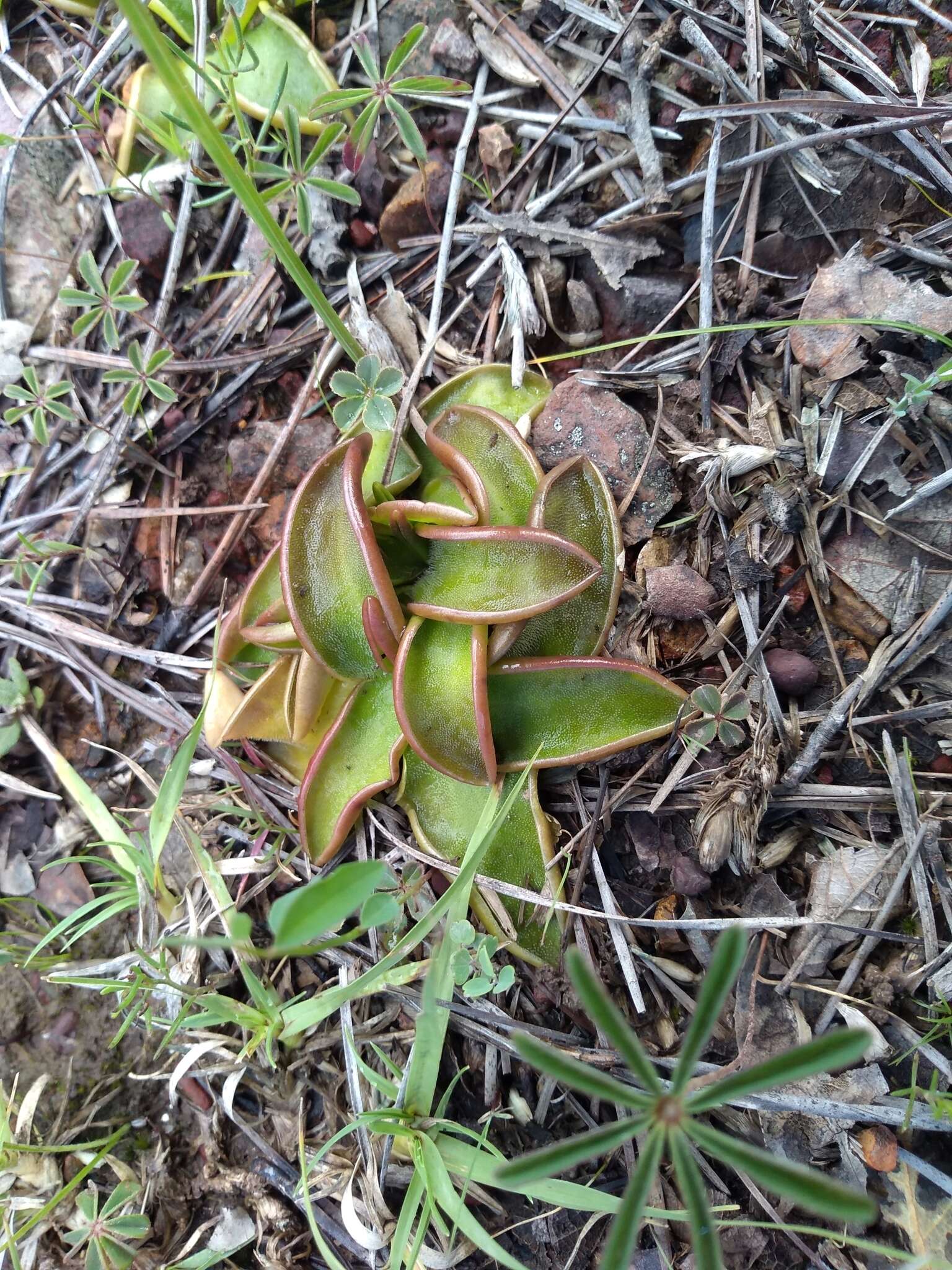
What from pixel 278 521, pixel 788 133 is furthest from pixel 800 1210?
pixel 788 133

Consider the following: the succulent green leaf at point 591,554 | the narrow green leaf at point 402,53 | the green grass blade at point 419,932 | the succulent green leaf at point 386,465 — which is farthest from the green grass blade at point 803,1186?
the narrow green leaf at point 402,53

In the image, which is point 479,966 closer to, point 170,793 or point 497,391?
point 170,793

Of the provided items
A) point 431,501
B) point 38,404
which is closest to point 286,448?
point 431,501

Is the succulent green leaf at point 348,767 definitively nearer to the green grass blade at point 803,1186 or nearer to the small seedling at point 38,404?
the green grass blade at point 803,1186

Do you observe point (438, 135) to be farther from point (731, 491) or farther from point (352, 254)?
point (731, 491)

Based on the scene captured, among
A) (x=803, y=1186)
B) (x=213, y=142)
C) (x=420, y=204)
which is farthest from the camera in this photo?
(x=420, y=204)

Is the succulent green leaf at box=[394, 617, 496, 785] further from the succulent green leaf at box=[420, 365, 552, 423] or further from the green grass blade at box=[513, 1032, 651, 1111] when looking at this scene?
the green grass blade at box=[513, 1032, 651, 1111]

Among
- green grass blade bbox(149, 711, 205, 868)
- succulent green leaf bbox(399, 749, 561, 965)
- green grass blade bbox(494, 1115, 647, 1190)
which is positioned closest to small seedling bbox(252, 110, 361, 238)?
green grass blade bbox(149, 711, 205, 868)
